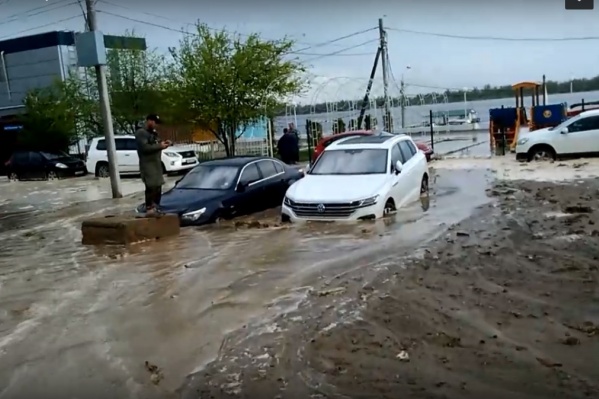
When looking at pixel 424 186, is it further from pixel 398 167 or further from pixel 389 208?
pixel 389 208

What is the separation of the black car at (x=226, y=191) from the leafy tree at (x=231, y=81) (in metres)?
11.7

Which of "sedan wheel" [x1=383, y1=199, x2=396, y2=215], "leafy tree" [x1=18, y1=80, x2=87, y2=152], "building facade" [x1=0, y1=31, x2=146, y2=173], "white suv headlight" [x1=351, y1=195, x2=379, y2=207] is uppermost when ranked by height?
"building facade" [x1=0, y1=31, x2=146, y2=173]

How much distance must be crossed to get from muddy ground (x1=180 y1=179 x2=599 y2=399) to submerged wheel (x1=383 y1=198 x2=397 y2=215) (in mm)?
2841

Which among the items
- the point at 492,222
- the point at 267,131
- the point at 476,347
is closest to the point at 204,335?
the point at 476,347

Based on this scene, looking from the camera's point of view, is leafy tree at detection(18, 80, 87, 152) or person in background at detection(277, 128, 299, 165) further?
leafy tree at detection(18, 80, 87, 152)

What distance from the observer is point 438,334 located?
17.2 ft

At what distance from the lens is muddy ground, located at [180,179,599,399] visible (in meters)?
4.34

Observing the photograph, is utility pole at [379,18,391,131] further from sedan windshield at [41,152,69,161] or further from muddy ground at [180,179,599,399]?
muddy ground at [180,179,599,399]

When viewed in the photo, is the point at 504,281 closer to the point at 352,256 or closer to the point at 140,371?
the point at 352,256

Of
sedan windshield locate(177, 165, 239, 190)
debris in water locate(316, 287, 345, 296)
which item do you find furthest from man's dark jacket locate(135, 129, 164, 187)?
debris in water locate(316, 287, 345, 296)

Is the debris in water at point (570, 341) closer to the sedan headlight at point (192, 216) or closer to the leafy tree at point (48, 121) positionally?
the sedan headlight at point (192, 216)

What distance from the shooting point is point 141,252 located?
9898 mm

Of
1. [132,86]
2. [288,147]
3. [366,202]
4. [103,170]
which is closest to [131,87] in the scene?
[132,86]

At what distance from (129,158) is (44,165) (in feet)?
16.8
